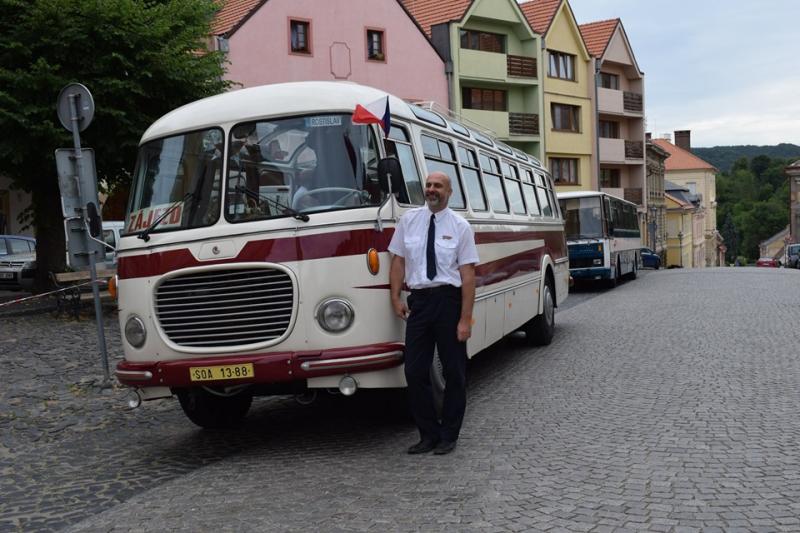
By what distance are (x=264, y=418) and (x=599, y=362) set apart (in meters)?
4.31

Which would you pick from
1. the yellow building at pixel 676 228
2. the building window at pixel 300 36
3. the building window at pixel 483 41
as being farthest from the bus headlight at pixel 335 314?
the yellow building at pixel 676 228

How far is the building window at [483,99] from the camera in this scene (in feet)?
152

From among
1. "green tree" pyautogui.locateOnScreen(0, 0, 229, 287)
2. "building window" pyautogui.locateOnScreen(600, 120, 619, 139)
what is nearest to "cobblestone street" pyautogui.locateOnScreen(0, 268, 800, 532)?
"green tree" pyautogui.locateOnScreen(0, 0, 229, 287)

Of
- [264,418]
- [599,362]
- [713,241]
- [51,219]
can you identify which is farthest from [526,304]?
[713,241]

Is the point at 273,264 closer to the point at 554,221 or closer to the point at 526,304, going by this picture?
the point at 526,304

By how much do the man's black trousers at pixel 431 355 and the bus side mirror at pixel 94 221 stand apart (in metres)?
3.70

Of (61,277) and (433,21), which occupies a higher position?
(433,21)

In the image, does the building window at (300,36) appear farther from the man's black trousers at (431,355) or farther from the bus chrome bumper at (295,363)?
the man's black trousers at (431,355)

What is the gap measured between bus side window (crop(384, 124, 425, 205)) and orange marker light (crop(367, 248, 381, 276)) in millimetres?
658

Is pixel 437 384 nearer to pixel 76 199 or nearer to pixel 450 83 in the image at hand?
pixel 76 199

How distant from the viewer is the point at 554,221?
1454 centimetres

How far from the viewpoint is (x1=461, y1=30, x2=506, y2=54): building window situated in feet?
151

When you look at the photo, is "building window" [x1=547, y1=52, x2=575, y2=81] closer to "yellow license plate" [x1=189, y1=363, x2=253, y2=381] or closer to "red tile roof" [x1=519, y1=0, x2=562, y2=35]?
"red tile roof" [x1=519, y1=0, x2=562, y2=35]

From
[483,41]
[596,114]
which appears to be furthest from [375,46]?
[596,114]
